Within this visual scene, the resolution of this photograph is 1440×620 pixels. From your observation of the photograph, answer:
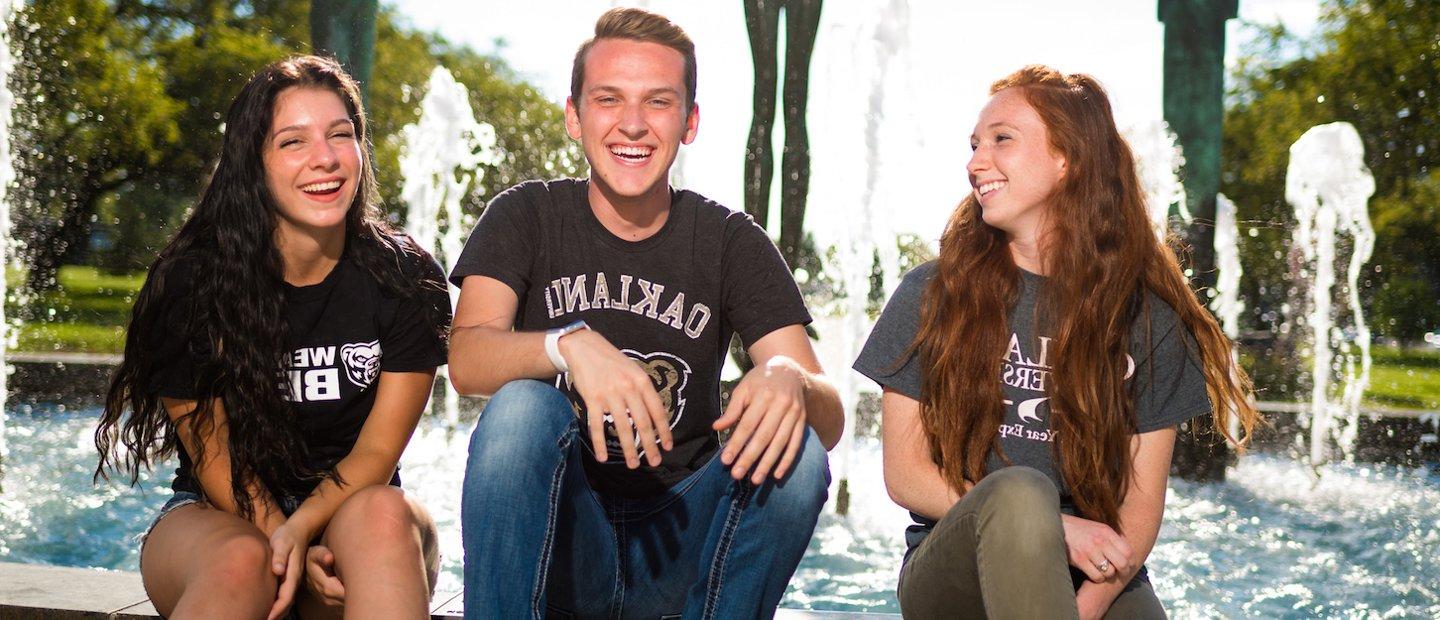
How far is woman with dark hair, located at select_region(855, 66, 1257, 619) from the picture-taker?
222 centimetres

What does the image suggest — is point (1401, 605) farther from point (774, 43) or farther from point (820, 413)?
point (774, 43)

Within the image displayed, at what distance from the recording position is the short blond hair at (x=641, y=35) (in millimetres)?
2424

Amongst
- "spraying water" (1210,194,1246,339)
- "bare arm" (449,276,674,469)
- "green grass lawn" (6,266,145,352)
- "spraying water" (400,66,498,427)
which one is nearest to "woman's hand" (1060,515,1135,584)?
"bare arm" (449,276,674,469)

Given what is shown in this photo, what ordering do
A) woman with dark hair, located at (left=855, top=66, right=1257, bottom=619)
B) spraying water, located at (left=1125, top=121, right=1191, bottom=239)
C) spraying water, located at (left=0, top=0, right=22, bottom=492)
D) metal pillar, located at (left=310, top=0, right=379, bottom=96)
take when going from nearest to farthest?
woman with dark hair, located at (left=855, top=66, right=1257, bottom=619) → metal pillar, located at (left=310, top=0, right=379, bottom=96) → spraying water, located at (left=1125, top=121, right=1191, bottom=239) → spraying water, located at (left=0, top=0, right=22, bottom=492)

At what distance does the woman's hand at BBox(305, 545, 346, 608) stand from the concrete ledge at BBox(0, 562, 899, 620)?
36 cm

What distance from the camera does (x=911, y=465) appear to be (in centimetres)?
228

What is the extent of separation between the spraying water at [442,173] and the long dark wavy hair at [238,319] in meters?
6.19

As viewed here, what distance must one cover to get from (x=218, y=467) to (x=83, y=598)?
0.72 metres

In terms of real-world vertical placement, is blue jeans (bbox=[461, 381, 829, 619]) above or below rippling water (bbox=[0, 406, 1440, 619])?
above

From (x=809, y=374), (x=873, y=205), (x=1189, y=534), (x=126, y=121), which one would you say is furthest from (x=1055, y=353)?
(x=126, y=121)

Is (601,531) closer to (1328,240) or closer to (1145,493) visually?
(1145,493)

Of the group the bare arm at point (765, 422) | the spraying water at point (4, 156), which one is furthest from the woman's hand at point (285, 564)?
the spraying water at point (4, 156)

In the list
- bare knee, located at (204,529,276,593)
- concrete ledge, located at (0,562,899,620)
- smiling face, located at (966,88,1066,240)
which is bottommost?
concrete ledge, located at (0,562,899,620)

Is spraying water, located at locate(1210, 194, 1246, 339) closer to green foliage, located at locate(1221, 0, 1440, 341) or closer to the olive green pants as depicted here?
green foliage, located at locate(1221, 0, 1440, 341)
